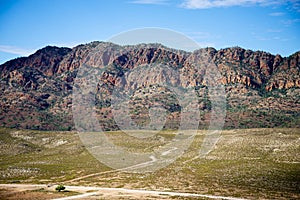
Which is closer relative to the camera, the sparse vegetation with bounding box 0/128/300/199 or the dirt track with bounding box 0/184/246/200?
the dirt track with bounding box 0/184/246/200

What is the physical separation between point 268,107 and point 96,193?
168 metres

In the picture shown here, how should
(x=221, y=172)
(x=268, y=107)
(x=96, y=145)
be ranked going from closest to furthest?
(x=221, y=172) → (x=96, y=145) → (x=268, y=107)

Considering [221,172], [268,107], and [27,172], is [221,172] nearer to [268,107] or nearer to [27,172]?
[27,172]

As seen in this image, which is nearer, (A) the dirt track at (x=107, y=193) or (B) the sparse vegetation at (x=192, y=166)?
(A) the dirt track at (x=107, y=193)

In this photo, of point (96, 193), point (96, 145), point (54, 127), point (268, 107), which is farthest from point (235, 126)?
point (96, 193)

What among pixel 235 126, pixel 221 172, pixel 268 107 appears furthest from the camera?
pixel 268 107

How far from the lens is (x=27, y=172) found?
7612 cm

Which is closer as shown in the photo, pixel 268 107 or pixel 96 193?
pixel 96 193

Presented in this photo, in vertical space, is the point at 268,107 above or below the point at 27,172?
above

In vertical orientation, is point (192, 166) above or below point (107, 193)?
below

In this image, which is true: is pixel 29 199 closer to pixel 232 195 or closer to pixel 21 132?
pixel 232 195

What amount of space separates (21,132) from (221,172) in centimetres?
9965

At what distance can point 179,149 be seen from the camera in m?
114

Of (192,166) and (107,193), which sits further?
(192,166)
